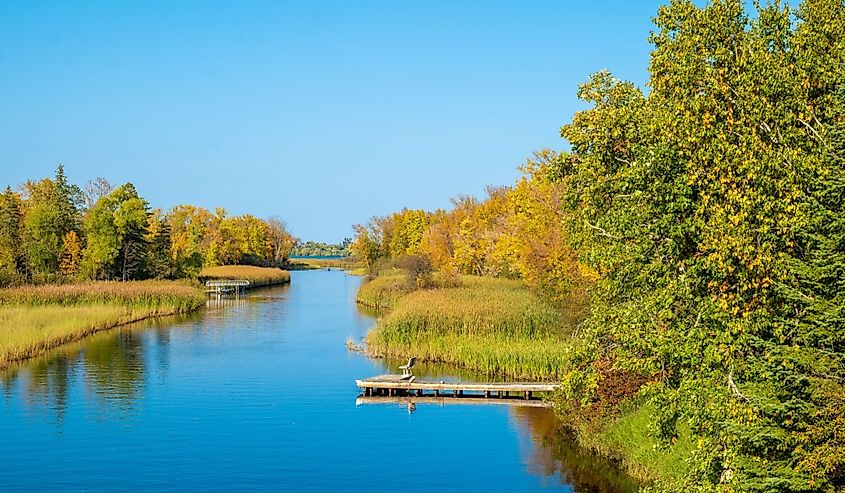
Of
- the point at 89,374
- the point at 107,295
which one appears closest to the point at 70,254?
the point at 107,295

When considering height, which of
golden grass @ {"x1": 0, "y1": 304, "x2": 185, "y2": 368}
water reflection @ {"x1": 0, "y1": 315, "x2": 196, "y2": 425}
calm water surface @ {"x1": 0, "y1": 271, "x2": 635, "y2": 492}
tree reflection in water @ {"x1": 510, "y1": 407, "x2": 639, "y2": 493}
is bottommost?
tree reflection in water @ {"x1": 510, "y1": 407, "x2": 639, "y2": 493}

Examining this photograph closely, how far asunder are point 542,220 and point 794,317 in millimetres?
28836

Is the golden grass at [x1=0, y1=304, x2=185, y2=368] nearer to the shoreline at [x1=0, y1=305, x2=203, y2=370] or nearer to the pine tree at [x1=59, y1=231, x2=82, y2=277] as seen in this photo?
the shoreline at [x1=0, y1=305, x2=203, y2=370]

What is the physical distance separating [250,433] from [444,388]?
8406 millimetres

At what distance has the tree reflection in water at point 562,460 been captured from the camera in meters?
20.9

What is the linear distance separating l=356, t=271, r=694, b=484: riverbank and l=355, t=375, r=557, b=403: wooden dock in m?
1.81

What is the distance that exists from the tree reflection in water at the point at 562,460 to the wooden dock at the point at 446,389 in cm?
177

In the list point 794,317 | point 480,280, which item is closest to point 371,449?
point 794,317

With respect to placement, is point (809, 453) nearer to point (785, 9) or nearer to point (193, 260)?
point (785, 9)

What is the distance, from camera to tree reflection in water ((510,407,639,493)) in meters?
20.9

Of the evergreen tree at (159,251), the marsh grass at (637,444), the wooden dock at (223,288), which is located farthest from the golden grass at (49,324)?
the marsh grass at (637,444)

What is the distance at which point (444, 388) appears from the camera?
1236 inches

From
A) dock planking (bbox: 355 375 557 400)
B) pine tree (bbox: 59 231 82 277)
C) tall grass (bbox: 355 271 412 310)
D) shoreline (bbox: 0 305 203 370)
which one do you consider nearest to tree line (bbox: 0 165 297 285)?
pine tree (bbox: 59 231 82 277)

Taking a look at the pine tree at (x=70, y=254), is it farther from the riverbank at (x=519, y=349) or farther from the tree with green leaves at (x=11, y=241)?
the riverbank at (x=519, y=349)
